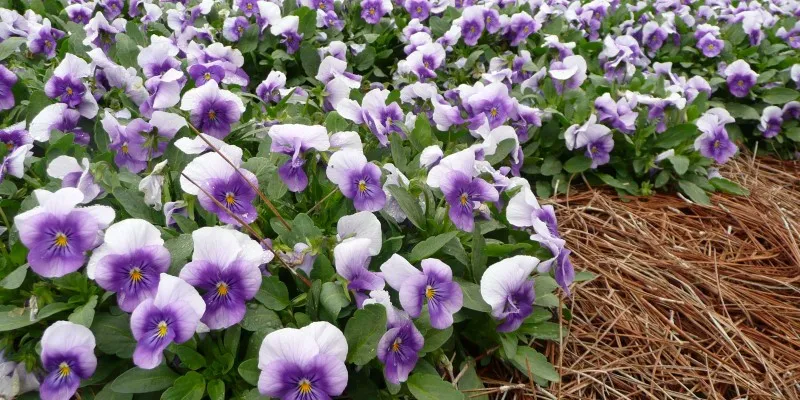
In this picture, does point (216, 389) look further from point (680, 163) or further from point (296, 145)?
point (680, 163)

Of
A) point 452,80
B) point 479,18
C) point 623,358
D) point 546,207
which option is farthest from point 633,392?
point 479,18

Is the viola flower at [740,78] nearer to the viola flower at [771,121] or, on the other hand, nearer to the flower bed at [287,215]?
the viola flower at [771,121]

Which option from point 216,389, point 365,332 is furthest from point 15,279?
point 365,332

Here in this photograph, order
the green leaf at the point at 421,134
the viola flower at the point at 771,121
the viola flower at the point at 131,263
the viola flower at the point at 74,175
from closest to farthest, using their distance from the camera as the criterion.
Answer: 1. the viola flower at the point at 131,263
2. the viola flower at the point at 74,175
3. the green leaf at the point at 421,134
4. the viola flower at the point at 771,121

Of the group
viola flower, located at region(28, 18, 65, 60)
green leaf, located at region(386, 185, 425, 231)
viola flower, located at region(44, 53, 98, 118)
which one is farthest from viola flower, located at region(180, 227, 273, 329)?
viola flower, located at region(28, 18, 65, 60)

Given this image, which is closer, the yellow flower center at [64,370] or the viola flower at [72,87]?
the yellow flower center at [64,370]

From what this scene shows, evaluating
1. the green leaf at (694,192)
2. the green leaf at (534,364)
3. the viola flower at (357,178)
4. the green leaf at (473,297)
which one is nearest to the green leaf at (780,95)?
the green leaf at (694,192)

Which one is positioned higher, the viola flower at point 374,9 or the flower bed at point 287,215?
the flower bed at point 287,215
